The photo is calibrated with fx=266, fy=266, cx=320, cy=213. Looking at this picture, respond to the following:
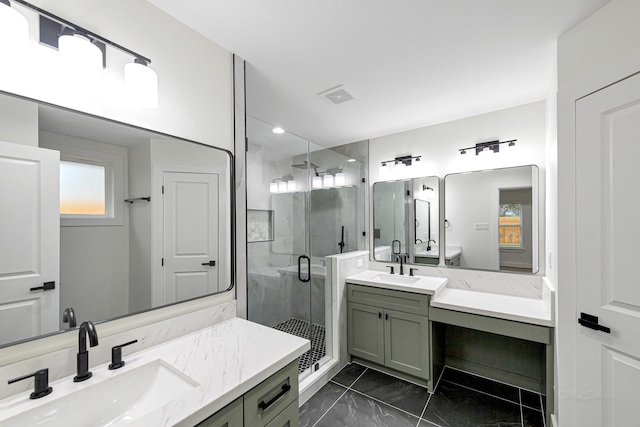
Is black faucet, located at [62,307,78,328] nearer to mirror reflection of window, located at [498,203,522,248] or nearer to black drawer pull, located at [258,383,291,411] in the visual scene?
black drawer pull, located at [258,383,291,411]

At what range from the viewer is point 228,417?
0.94 meters

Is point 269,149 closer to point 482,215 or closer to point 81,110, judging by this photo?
point 81,110

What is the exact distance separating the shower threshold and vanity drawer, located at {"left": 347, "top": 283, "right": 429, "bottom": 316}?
1.59 ft

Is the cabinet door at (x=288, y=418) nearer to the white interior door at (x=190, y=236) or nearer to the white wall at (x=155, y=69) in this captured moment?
the white interior door at (x=190, y=236)

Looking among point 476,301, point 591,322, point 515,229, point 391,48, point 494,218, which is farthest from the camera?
point 494,218

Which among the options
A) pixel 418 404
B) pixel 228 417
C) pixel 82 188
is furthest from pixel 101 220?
pixel 418 404

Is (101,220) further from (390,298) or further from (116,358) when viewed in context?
(390,298)

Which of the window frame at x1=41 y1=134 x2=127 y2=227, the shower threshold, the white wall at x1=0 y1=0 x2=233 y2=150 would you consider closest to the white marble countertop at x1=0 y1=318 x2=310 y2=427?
the window frame at x1=41 y1=134 x2=127 y2=227

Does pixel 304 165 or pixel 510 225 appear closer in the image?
pixel 510 225

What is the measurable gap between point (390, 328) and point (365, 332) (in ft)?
0.94

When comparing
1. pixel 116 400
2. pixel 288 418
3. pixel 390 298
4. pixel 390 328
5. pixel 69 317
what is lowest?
pixel 390 328

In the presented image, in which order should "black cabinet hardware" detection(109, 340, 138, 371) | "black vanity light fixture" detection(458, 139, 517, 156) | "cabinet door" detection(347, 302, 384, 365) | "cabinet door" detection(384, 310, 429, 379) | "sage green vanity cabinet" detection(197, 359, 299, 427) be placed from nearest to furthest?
"sage green vanity cabinet" detection(197, 359, 299, 427), "black cabinet hardware" detection(109, 340, 138, 371), "cabinet door" detection(384, 310, 429, 379), "black vanity light fixture" detection(458, 139, 517, 156), "cabinet door" detection(347, 302, 384, 365)

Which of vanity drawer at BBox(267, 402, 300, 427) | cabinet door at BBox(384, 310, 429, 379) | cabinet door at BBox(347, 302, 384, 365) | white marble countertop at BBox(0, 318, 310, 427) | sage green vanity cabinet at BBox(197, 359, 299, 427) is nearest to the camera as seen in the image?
white marble countertop at BBox(0, 318, 310, 427)

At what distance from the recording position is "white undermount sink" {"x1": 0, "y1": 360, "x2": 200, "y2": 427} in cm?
84
